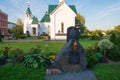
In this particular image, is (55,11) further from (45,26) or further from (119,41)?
(119,41)

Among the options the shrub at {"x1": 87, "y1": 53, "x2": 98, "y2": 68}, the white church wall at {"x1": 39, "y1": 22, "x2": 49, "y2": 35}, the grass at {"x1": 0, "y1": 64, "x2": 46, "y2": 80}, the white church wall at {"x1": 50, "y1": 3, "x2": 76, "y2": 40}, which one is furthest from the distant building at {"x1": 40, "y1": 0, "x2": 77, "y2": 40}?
the grass at {"x1": 0, "y1": 64, "x2": 46, "y2": 80}

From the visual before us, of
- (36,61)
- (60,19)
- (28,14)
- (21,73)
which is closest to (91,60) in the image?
(36,61)

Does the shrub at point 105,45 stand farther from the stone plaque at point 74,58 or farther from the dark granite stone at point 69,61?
the stone plaque at point 74,58

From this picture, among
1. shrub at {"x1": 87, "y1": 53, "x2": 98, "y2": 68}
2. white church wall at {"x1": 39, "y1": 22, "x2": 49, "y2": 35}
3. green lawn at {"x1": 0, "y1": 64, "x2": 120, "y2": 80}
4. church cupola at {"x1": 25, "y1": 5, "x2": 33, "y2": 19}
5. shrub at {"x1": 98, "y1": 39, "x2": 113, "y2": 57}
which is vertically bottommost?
green lawn at {"x1": 0, "y1": 64, "x2": 120, "y2": 80}

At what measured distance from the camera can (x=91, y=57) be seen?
32.4 feet

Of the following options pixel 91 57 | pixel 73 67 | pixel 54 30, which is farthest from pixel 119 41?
pixel 54 30

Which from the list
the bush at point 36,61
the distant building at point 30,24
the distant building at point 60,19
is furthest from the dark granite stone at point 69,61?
the distant building at point 30,24

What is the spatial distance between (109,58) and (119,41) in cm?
253

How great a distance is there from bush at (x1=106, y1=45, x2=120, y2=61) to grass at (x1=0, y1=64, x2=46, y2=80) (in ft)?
18.5

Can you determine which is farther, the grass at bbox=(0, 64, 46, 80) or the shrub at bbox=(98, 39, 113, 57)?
the shrub at bbox=(98, 39, 113, 57)

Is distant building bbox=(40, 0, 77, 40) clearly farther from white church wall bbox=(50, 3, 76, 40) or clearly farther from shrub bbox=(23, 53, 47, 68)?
shrub bbox=(23, 53, 47, 68)

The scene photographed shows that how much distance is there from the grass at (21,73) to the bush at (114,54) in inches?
222

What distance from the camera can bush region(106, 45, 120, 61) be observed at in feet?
39.7

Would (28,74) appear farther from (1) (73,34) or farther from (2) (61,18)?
(2) (61,18)
